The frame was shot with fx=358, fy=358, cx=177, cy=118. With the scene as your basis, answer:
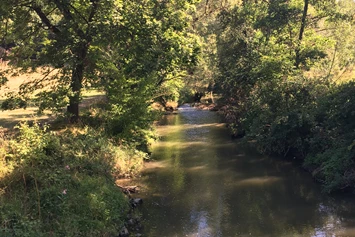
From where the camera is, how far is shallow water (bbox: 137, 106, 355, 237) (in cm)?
1173

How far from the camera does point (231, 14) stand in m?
28.9

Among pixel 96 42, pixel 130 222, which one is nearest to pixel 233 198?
pixel 130 222

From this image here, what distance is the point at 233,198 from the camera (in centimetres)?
1444

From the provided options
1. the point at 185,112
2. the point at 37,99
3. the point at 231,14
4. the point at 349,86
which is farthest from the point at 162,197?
the point at 185,112

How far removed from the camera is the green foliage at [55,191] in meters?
8.96

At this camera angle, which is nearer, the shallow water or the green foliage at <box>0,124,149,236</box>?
the green foliage at <box>0,124,149,236</box>

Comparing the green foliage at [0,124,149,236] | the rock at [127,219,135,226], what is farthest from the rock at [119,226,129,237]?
the rock at [127,219,135,226]

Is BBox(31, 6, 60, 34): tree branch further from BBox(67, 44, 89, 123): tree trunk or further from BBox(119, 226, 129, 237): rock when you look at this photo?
BBox(119, 226, 129, 237): rock

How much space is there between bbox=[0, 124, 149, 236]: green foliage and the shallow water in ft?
5.79

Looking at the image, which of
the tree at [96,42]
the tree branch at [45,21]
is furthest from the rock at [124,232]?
the tree branch at [45,21]

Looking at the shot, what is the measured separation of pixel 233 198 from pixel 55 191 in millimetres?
7346

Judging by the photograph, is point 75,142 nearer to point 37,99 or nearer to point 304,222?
point 37,99

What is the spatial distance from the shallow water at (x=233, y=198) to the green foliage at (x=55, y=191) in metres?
1.77

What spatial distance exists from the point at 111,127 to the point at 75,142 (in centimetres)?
472
